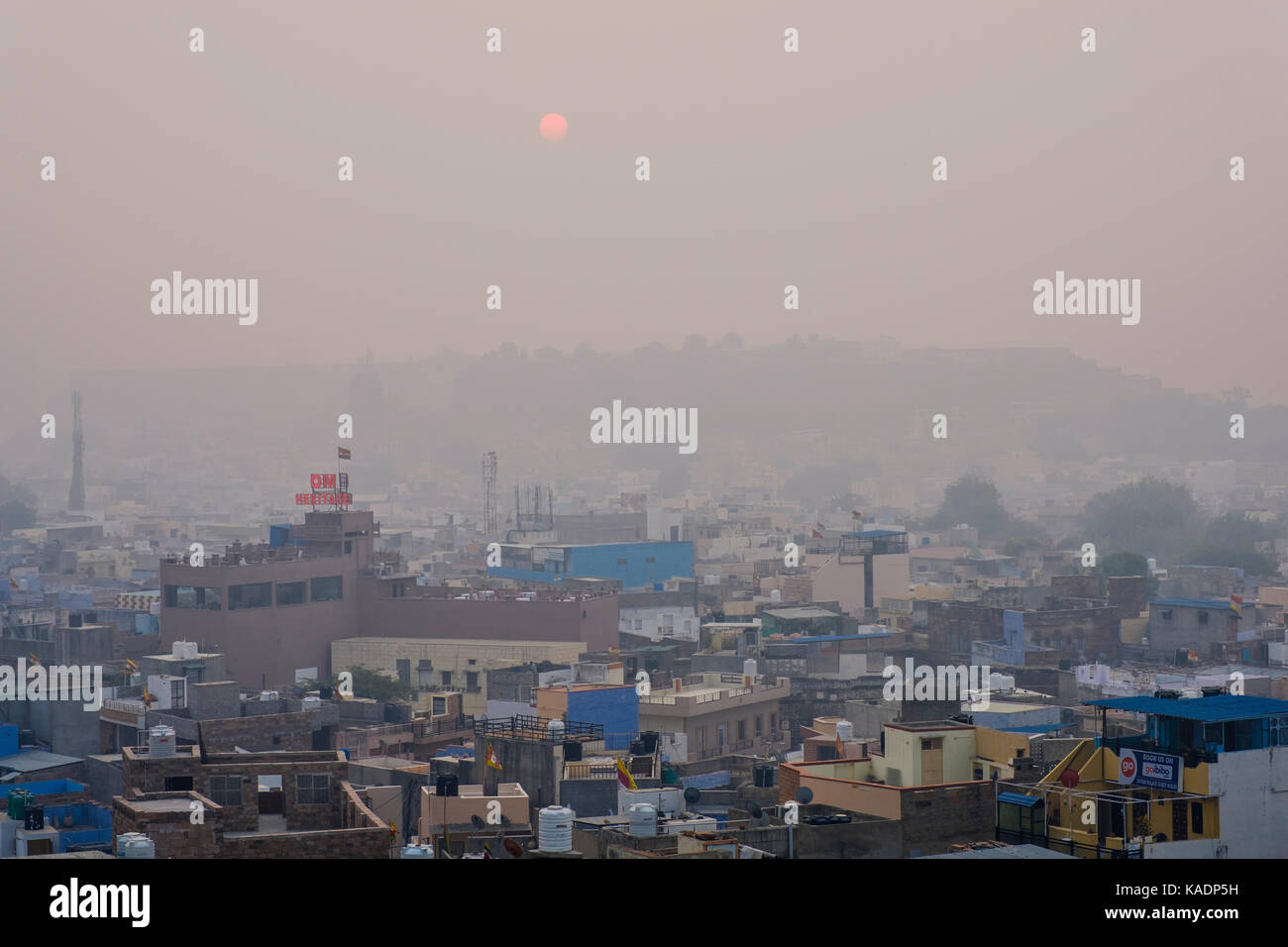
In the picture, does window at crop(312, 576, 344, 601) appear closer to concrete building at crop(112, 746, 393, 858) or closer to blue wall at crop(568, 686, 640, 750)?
blue wall at crop(568, 686, 640, 750)

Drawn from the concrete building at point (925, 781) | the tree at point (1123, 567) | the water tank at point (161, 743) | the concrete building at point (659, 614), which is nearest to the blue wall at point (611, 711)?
the concrete building at point (925, 781)

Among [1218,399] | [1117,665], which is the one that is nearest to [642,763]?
[1117,665]

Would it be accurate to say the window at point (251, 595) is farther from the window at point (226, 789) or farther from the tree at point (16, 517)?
the tree at point (16, 517)

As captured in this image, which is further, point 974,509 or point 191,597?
point 974,509

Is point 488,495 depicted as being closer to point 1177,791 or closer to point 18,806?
point 18,806

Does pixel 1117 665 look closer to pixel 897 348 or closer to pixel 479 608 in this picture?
pixel 479 608

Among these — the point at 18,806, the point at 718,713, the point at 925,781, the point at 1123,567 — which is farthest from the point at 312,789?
the point at 1123,567
